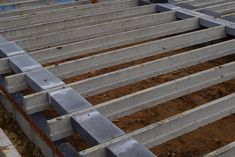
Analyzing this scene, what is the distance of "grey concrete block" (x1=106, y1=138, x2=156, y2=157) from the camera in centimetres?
281

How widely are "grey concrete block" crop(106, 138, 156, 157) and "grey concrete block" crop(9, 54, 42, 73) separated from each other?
159 cm

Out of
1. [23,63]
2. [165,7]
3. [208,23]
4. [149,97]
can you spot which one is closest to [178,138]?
[149,97]

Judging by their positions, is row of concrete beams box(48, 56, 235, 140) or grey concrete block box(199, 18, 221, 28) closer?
row of concrete beams box(48, 56, 235, 140)

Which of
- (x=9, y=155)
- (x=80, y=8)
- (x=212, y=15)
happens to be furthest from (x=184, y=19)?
(x=9, y=155)

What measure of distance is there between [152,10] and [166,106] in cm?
232

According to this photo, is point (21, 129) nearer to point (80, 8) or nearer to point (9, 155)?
point (9, 155)

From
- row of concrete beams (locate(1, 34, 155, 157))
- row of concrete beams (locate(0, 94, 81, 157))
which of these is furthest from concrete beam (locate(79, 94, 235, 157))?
row of concrete beams (locate(0, 94, 81, 157))

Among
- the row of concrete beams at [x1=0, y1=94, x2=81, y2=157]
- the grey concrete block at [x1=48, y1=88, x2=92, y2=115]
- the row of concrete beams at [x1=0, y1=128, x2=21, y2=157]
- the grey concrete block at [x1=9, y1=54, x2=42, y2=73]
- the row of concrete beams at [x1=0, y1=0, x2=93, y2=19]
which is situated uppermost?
the row of concrete beams at [x1=0, y1=0, x2=93, y2=19]

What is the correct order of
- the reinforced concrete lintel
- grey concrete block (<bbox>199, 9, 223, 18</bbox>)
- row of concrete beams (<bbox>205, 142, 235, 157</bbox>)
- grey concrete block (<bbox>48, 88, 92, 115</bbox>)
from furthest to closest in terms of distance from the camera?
grey concrete block (<bbox>199, 9, 223, 18</bbox>)
the reinforced concrete lintel
grey concrete block (<bbox>48, 88, 92, 115</bbox>)
row of concrete beams (<bbox>205, 142, 235, 157</bbox>)

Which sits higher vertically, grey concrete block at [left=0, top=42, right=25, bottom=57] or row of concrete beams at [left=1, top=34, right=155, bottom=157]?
grey concrete block at [left=0, top=42, right=25, bottom=57]

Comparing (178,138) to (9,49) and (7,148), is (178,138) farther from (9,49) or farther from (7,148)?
(9,49)

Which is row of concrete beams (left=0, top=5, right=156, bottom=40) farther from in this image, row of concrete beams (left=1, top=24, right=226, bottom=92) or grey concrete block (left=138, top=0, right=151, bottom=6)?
row of concrete beams (left=1, top=24, right=226, bottom=92)

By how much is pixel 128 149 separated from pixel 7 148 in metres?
1.43

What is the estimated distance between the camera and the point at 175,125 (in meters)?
3.27
